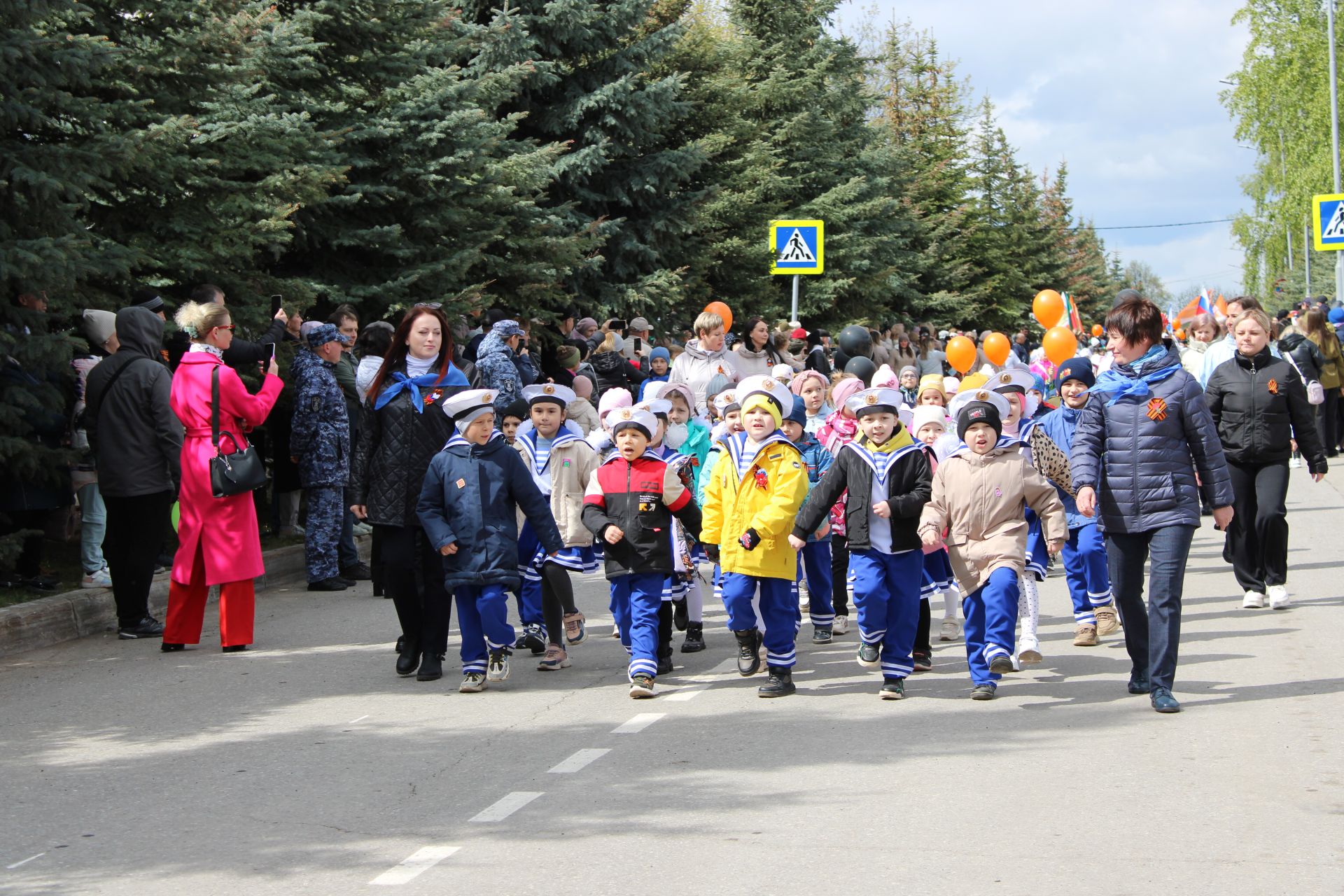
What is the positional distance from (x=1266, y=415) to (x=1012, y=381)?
1.87 m

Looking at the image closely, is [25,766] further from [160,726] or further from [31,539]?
[31,539]

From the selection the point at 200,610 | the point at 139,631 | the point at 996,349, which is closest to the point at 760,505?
the point at 200,610

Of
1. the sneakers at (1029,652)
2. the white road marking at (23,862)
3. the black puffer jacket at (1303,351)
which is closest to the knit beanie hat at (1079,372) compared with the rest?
the sneakers at (1029,652)

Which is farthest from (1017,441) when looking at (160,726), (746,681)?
(160,726)

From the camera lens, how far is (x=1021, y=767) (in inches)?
262

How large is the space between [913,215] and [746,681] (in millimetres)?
34119

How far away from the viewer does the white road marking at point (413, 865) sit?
5184 millimetres

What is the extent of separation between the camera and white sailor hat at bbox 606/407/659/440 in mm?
8930

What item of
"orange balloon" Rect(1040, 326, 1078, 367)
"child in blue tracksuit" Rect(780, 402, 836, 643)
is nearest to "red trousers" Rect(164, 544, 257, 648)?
"child in blue tracksuit" Rect(780, 402, 836, 643)

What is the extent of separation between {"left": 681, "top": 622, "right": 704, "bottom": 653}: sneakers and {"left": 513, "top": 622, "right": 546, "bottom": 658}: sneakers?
0.93 metres

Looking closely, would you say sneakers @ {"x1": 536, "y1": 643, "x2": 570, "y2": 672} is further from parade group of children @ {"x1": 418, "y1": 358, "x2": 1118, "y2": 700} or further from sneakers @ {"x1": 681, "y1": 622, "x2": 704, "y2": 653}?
sneakers @ {"x1": 681, "y1": 622, "x2": 704, "y2": 653}

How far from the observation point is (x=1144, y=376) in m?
7.81

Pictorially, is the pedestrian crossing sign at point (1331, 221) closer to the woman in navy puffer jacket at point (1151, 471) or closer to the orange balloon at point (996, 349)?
the orange balloon at point (996, 349)

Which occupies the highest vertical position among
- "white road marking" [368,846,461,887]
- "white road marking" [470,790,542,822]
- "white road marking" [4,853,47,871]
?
"white road marking" [470,790,542,822]
